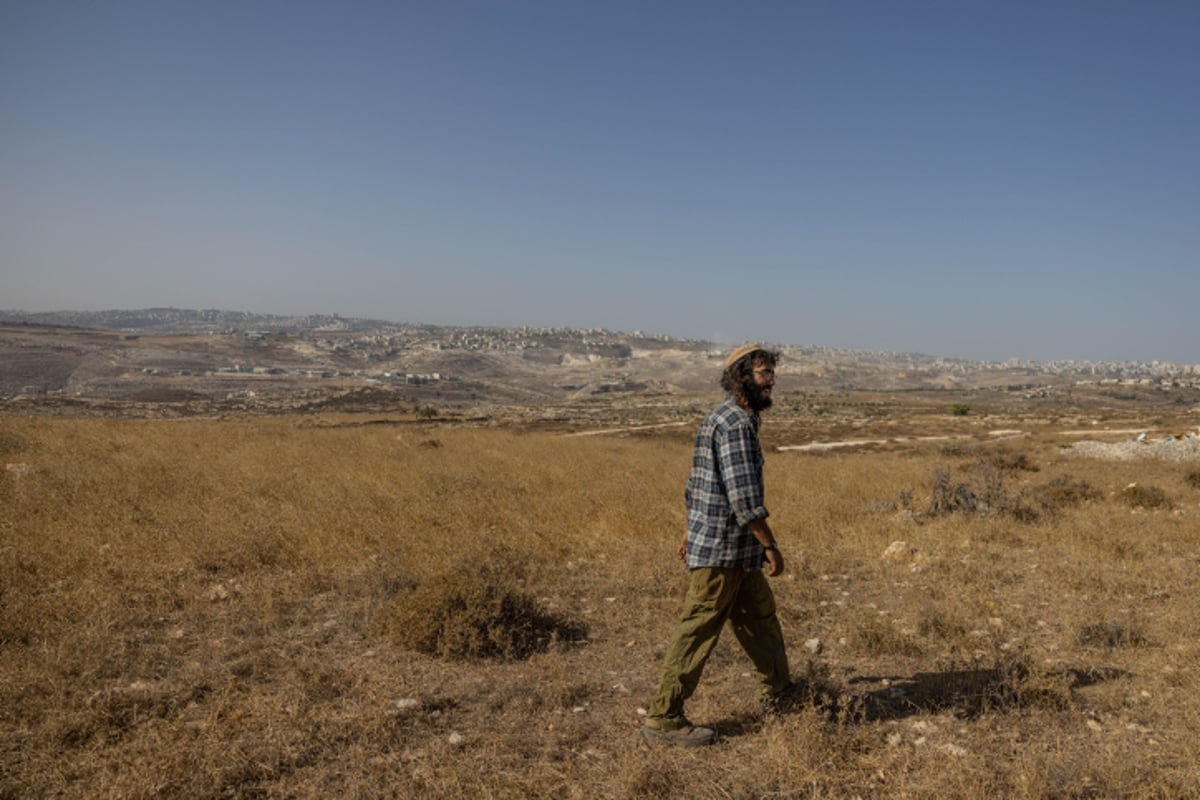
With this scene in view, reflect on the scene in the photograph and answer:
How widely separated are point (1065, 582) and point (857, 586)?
189 cm

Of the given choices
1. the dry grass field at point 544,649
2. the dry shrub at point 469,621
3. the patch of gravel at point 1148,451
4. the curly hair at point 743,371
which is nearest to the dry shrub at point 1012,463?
the patch of gravel at point 1148,451

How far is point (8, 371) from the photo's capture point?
66375 millimetres

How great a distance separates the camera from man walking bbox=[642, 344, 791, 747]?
3545 mm

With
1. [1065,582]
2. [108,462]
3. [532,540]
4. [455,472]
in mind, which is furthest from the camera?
[455,472]

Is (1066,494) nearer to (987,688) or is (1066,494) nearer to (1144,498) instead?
(1144,498)

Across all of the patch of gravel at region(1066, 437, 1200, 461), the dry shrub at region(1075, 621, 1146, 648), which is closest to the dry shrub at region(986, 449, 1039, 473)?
the patch of gravel at region(1066, 437, 1200, 461)

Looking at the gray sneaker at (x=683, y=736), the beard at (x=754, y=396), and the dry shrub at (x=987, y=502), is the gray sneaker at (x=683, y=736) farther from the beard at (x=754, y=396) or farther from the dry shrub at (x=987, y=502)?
the dry shrub at (x=987, y=502)

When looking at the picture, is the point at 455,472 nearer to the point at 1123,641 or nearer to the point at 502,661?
the point at 502,661

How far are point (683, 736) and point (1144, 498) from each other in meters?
10.2

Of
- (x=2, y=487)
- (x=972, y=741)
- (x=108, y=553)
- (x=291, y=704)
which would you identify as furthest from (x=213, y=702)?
(x=2, y=487)

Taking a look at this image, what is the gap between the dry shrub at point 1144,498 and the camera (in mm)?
9914

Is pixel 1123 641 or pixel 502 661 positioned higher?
pixel 1123 641

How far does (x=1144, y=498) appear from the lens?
1008 cm

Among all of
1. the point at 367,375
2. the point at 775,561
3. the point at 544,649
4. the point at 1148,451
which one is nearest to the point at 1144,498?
the point at 775,561
